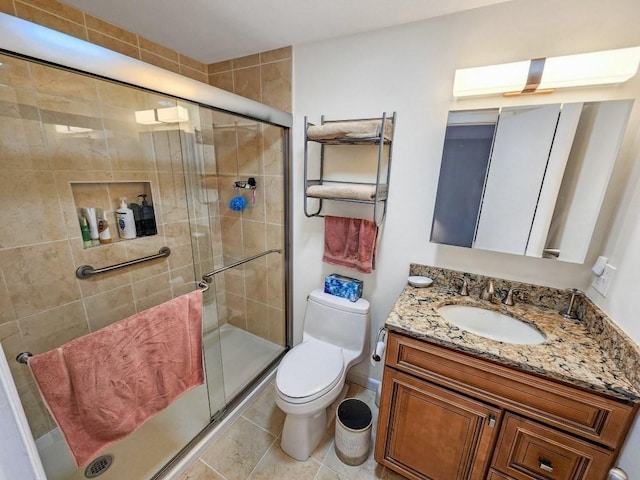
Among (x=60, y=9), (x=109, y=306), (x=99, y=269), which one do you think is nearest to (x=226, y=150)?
(x=60, y=9)

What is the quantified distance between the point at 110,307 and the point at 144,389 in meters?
0.61

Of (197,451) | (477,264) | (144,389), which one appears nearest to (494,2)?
(477,264)

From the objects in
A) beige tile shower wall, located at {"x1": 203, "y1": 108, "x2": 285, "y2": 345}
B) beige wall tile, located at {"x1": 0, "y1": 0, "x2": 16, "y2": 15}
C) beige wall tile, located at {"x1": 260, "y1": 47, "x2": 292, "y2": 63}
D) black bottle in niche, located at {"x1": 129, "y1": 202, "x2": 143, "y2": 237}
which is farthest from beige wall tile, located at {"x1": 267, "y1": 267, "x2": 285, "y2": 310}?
beige wall tile, located at {"x1": 0, "y1": 0, "x2": 16, "y2": 15}

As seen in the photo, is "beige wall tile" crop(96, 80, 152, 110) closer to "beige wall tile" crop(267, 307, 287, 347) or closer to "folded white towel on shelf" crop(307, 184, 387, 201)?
"folded white towel on shelf" crop(307, 184, 387, 201)

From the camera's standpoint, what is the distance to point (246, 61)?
171cm

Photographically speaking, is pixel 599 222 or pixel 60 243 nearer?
pixel 599 222

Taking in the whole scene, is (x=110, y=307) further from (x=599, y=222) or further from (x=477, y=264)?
(x=599, y=222)

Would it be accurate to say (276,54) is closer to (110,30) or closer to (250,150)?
(250,150)

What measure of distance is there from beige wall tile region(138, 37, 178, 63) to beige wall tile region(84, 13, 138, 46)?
37 millimetres

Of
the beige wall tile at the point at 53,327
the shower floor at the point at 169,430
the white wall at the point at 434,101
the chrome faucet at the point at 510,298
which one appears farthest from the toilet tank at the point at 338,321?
Answer: the beige wall tile at the point at 53,327

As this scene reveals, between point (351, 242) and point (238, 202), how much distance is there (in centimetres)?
91

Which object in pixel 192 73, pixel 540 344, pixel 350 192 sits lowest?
pixel 540 344

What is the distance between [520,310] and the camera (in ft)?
4.05

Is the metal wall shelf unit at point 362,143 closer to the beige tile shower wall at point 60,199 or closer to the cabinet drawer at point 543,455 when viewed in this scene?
the beige tile shower wall at point 60,199
